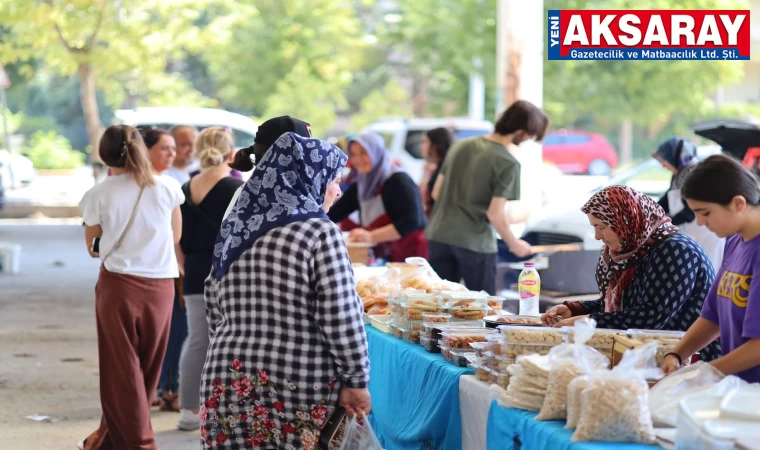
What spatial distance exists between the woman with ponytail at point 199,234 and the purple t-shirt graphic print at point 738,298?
348cm

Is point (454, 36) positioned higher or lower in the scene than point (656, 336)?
higher

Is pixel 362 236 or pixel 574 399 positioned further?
pixel 362 236

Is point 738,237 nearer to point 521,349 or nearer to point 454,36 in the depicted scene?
point 521,349

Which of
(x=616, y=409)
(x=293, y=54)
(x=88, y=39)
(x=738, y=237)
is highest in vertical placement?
(x=293, y=54)

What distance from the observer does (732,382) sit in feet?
9.73

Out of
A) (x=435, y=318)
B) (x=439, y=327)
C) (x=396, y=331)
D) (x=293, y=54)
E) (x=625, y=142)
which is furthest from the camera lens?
(x=625, y=142)

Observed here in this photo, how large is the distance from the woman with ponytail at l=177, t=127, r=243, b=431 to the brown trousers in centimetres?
55

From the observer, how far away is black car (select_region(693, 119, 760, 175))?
374 inches

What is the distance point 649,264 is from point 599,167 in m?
27.9

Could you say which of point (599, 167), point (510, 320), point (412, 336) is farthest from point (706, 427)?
point (599, 167)

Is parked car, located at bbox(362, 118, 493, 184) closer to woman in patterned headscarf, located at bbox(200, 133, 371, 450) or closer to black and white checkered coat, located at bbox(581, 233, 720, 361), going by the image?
black and white checkered coat, located at bbox(581, 233, 720, 361)

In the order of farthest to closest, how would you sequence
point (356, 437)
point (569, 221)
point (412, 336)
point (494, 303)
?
point (569, 221), point (494, 303), point (412, 336), point (356, 437)

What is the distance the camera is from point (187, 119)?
698 inches

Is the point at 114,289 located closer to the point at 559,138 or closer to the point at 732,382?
the point at 732,382
